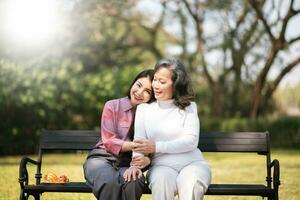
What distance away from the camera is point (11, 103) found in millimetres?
14664

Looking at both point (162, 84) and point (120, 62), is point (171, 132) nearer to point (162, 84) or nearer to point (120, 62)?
point (162, 84)

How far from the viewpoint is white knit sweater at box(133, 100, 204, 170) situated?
5191 mm

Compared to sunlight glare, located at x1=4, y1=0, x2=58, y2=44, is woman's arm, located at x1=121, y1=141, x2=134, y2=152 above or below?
below

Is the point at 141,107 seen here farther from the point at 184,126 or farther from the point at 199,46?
the point at 199,46

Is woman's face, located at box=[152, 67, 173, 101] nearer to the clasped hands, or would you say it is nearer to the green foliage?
the clasped hands

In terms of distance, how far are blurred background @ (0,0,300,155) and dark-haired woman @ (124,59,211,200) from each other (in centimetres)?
946

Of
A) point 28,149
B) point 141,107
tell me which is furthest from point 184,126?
point 28,149

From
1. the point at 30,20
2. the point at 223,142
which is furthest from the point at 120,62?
the point at 223,142

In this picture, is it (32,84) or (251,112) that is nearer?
(32,84)

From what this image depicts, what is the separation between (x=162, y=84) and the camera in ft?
17.4

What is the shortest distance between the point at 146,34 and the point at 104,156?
78.3 ft

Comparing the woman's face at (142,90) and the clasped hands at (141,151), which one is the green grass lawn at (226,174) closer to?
the woman's face at (142,90)

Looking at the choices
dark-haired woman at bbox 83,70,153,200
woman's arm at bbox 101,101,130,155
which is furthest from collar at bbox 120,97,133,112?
woman's arm at bbox 101,101,130,155

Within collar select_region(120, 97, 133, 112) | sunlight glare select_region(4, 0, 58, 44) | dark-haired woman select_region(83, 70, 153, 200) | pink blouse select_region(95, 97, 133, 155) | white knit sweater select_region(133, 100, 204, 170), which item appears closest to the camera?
dark-haired woman select_region(83, 70, 153, 200)
